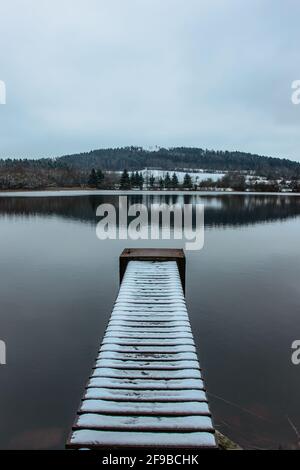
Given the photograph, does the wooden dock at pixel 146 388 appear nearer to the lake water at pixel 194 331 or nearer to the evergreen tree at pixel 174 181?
the lake water at pixel 194 331

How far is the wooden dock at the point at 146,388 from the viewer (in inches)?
140

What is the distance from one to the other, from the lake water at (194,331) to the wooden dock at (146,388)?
1584 millimetres

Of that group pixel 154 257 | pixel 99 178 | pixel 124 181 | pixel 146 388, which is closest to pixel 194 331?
pixel 154 257

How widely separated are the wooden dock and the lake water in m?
1.58

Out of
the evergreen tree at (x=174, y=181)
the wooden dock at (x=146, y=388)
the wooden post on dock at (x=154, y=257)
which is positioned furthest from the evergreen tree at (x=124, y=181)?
the wooden dock at (x=146, y=388)

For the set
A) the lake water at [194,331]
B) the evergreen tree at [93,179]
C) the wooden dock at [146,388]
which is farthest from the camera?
the evergreen tree at [93,179]

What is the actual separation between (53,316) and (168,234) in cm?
1617

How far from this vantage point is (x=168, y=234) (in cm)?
2580

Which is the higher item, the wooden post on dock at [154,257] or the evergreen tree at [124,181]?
the evergreen tree at [124,181]

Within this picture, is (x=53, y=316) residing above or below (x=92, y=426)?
below

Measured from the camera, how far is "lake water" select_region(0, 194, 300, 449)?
5.96m

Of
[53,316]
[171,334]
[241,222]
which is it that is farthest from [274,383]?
[241,222]
